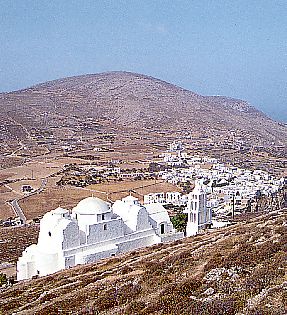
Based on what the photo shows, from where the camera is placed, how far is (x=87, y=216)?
2447cm

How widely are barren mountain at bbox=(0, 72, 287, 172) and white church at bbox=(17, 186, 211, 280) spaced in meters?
77.9

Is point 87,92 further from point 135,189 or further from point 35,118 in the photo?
point 135,189

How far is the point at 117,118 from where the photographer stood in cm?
15212

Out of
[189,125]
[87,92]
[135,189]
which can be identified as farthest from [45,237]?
[87,92]

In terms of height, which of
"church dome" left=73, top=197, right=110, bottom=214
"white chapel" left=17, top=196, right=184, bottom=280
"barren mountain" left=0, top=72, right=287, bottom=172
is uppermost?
"barren mountain" left=0, top=72, right=287, bottom=172

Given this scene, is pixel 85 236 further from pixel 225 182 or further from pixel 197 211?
pixel 225 182

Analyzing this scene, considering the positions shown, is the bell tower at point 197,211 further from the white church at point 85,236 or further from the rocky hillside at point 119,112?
the rocky hillside at point 119,112

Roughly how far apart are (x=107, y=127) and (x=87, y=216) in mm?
114185

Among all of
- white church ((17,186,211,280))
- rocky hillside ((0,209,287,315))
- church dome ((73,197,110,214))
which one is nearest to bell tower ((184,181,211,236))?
white church ((17,186,211,280))

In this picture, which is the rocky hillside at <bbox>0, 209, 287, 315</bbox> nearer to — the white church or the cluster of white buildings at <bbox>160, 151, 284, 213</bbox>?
the white church

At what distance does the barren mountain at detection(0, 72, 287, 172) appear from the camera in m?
124

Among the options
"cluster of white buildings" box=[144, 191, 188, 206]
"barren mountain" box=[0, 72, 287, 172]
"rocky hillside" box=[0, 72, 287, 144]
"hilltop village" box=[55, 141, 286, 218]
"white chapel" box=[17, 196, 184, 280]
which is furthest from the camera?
"rocky hillside" box=[0, 72, 287, 144]

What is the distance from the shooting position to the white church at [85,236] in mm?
23359

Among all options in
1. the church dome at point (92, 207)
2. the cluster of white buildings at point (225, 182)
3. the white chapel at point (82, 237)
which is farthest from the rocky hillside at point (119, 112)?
the church dome at point (92, 207)
